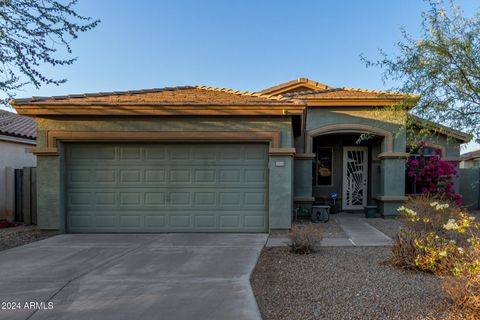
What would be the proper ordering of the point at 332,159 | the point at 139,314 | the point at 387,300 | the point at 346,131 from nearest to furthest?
the point at 139,314
the point at 387,300
the point at 346,131
the point at 332,159

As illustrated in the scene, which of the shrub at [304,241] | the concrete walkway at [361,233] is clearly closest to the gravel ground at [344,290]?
the shrub at [304,241]

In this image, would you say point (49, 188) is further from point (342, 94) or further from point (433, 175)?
A: point (433, 175)

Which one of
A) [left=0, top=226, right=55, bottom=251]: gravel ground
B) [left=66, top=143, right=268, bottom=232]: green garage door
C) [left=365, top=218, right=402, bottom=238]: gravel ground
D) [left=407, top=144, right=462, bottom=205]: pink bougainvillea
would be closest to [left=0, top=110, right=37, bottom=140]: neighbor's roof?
[left=0, top=226, right=55, bottom=251]: gravel ground

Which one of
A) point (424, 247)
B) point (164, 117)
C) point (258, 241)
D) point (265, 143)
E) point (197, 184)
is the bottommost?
point (258, 241)

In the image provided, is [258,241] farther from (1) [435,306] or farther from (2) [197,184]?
(1) [435,306]

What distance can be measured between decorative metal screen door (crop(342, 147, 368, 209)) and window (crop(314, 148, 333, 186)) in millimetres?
607

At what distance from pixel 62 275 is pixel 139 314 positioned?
221cm

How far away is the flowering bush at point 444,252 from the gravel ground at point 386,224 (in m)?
1.68

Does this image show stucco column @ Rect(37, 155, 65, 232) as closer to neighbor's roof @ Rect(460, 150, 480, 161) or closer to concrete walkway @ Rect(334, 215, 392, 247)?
concrete walkway @ Rect(334, 215, 392, 247)

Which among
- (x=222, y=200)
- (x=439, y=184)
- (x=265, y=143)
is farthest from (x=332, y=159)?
(x=222, y=200)

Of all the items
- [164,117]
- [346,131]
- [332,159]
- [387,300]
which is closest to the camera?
[387,300]

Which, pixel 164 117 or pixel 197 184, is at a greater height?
pixel 164 117

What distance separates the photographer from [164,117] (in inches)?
322

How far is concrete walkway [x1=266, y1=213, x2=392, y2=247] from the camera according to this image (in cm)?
705
